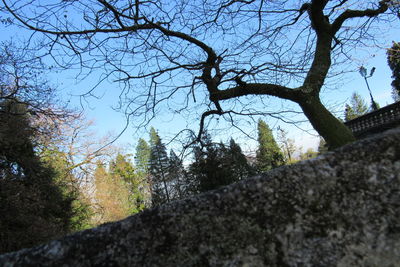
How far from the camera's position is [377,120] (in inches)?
448

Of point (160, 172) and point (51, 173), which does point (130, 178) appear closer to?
point (51, 173)

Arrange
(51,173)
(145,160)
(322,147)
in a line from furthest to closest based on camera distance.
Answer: (145,160) < (322,147) < (51,173)

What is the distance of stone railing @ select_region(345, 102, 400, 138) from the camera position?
10.3 metres

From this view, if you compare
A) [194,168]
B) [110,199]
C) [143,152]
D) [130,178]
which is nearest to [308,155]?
[194,168]

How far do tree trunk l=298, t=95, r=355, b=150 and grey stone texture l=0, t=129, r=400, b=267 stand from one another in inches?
133

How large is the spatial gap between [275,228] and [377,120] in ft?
43.8

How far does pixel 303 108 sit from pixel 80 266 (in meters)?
4.44

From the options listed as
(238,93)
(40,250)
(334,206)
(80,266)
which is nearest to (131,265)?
(80,266)

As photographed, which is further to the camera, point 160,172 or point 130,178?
point 130,178

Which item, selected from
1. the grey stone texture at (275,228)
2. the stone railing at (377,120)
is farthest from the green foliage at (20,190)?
the stone railing at (377,120)

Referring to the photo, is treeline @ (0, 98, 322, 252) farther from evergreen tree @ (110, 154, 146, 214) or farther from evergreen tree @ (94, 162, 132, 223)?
evergreen tree @ (110, 154, 146, 214)

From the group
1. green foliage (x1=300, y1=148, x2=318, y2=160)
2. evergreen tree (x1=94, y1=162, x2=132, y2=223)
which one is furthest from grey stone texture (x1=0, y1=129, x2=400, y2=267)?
evergreen tree (x1=94, y1=162, x2=132, y2=223)

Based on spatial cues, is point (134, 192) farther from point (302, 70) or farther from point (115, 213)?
point (302, 70)

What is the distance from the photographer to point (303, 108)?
4488mm
